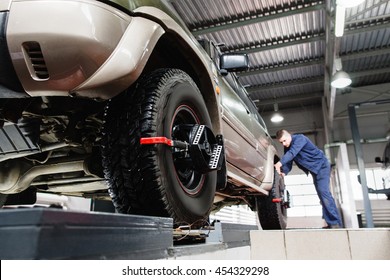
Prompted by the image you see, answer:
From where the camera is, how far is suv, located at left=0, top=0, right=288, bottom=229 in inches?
41.0

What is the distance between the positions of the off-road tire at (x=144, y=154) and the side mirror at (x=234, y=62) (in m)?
0.99

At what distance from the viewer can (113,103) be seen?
1.35 metres

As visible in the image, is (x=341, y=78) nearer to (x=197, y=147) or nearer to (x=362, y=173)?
(x=362, y=173)

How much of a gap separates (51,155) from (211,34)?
5239 millimetres

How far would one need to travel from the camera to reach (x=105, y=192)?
2588mm

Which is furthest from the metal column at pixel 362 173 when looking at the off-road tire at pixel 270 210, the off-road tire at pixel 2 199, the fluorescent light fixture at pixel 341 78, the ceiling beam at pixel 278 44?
the off-road tire at pixel 2 199

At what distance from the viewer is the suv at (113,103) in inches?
41.0

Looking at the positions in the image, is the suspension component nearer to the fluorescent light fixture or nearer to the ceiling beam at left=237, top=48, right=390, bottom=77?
the fluorescent light fixture

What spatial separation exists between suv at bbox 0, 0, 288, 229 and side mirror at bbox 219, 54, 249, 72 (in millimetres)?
442

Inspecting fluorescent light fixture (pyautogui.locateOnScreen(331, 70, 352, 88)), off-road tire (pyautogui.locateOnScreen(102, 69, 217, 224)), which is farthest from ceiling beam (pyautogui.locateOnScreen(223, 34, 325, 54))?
off-road tire (pyautogui.locateOnScreen(102, 69, 217, 224))

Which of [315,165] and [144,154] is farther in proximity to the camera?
[315,165]

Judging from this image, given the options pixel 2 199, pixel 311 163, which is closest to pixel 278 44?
pixel 311 163

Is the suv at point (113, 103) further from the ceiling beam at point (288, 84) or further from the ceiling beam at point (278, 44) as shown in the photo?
the ceiling beam at point (288, 84)

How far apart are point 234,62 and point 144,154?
4.35 feet
